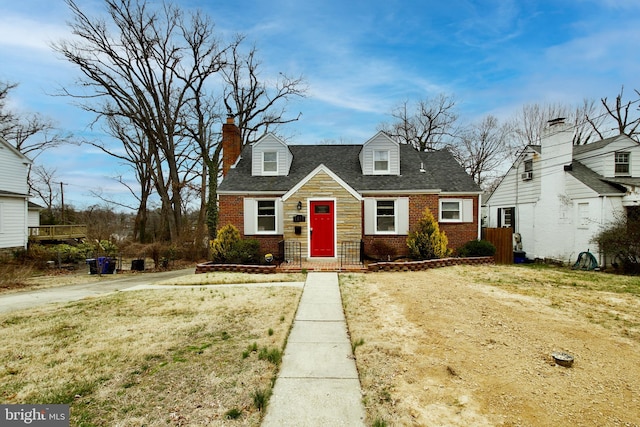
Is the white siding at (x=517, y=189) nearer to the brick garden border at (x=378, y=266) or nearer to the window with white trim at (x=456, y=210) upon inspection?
the window with white trim at (x=456, y=210)

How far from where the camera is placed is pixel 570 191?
14.8m

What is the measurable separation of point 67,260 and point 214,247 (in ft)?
38.9

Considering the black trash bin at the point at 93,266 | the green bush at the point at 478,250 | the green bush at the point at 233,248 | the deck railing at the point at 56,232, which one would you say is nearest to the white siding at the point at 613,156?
the green bush at the point at 478,250

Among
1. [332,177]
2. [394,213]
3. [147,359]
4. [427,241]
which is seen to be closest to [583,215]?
[427,241]

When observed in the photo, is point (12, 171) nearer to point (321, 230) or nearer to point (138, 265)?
point (138, 265)

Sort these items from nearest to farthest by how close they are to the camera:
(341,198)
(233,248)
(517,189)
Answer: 1. (233,248)
2. (341,198)
3. (517,189)

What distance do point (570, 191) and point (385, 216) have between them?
9059 millimetres

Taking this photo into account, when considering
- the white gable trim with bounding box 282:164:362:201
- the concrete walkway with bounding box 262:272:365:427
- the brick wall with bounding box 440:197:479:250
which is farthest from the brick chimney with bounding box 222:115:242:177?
the concrete walkway with bounding box 262:272:365:427

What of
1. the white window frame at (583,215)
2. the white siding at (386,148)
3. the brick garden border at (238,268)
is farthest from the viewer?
the white siding at (386,148)

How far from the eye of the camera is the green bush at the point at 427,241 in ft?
42.8

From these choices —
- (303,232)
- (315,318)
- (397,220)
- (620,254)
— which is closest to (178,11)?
(303,232)

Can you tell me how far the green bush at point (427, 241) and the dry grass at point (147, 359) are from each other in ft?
24.3

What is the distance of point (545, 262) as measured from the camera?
15969mm

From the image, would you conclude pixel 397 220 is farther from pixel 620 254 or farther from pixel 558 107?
pixel 558 107
